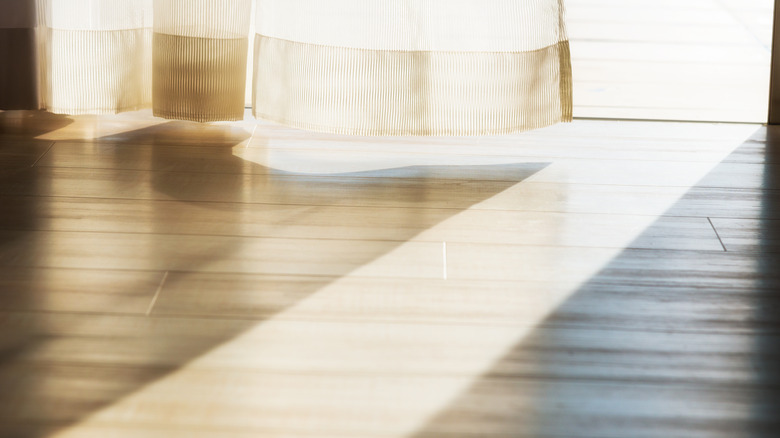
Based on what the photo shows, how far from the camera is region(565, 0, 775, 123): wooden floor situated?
2.06 metres

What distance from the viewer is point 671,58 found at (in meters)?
2.42

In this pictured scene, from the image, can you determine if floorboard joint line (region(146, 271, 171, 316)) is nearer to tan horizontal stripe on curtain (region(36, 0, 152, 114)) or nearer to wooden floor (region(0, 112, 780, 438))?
wooden floor (region(0, 112, 780, 438))

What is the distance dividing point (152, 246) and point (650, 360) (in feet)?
2.32

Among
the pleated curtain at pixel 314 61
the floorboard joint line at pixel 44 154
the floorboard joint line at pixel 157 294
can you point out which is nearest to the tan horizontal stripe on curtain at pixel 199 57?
the pleated curtain at pixel 314 61

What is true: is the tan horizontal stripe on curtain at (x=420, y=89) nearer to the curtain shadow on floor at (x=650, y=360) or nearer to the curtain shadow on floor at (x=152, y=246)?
the curtain shadow on floor at (x=152, y=246)

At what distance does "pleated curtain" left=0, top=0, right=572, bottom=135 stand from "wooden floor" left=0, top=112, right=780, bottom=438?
0.27 ft

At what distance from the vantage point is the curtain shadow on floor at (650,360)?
834 millimetres

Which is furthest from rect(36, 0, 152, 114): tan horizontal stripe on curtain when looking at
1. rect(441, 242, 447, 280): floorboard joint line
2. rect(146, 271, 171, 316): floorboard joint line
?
rect(441, 242, 447, 280): floorboard joint line

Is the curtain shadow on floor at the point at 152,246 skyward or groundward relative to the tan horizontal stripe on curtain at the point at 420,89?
groundward

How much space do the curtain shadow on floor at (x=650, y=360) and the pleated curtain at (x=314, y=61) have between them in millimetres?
482

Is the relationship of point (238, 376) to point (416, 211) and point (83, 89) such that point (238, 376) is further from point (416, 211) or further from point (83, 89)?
point (83, 89)

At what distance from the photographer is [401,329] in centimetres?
101

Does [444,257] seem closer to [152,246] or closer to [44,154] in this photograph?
Answer: [152,246]

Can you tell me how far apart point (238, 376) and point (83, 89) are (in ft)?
3.28
